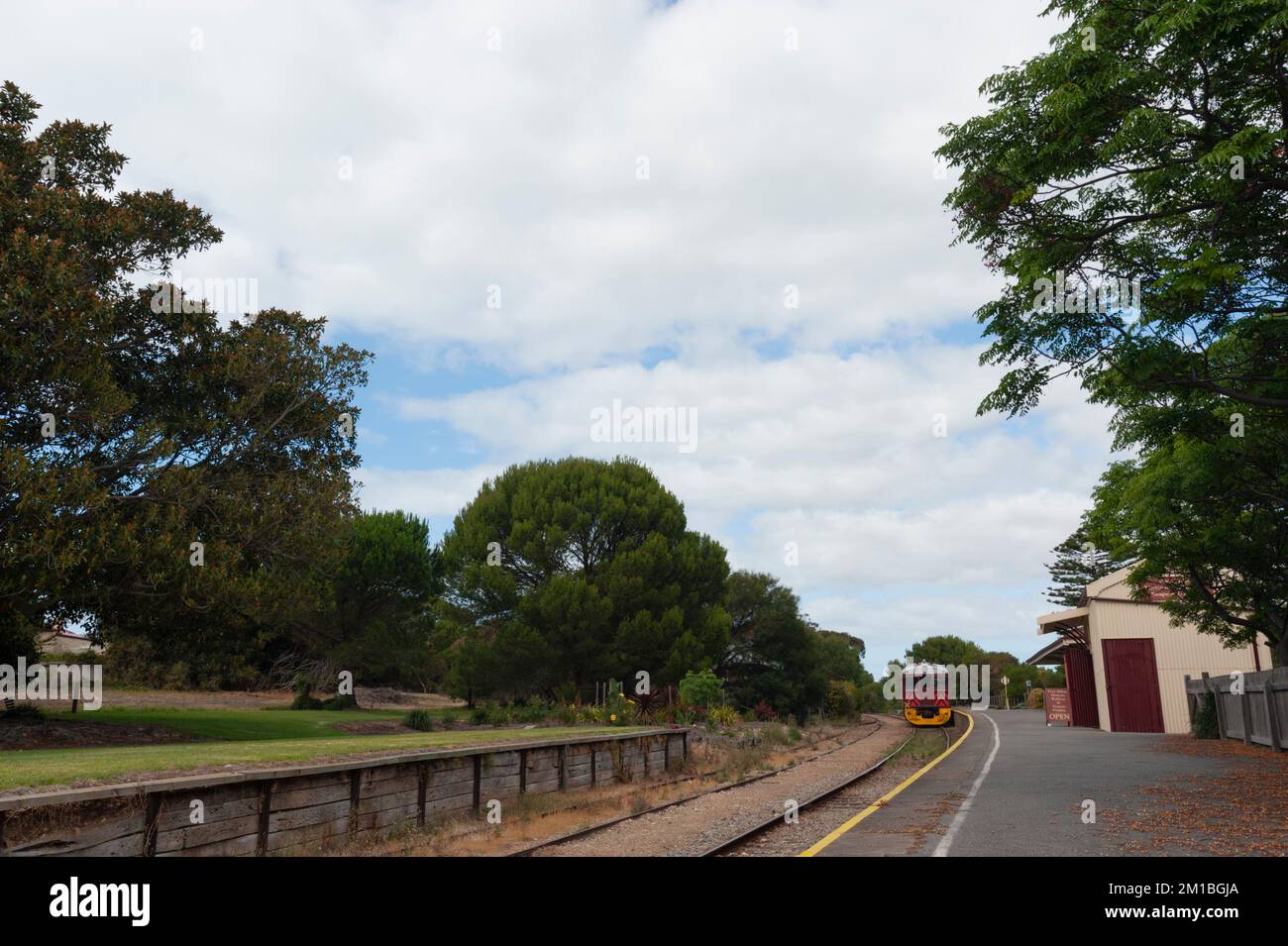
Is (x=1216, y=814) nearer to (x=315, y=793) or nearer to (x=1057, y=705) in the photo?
(x=315, y=793)

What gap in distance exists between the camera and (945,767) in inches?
796

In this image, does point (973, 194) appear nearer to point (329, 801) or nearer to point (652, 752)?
point (329, 801)

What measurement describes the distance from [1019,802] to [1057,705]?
3721 centimetres

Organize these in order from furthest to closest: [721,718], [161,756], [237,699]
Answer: [237,699], [721,718], [161,756]

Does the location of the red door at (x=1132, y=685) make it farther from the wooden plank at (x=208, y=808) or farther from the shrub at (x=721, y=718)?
the wooden plank at (x=208, y=808)

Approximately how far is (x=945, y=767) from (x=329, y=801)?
1496 cm

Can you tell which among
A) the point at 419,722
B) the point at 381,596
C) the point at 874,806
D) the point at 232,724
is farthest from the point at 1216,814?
the point at 381,596

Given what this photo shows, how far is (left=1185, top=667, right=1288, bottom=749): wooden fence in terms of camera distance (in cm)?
2014

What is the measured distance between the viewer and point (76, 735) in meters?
19.4
